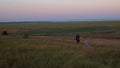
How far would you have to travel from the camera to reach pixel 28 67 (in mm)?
8023

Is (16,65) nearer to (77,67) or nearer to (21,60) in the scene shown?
(21,60)

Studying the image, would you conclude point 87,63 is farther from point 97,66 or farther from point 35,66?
point 35,66

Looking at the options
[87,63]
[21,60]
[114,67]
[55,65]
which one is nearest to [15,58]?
[21,60]

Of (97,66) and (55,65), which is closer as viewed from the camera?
(55,65)

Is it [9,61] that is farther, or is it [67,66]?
[9,61]

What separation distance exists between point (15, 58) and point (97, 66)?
281 centimetres

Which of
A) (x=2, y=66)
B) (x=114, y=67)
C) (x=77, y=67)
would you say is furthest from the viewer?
(x=114, y=67)

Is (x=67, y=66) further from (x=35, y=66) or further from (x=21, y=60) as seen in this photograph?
(x=21, y=60)

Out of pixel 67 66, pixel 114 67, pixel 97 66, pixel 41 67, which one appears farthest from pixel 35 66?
pixel 114 67

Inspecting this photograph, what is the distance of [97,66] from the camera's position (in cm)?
880

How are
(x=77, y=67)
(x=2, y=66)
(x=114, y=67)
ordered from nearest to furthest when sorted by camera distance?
(x=2, y=66) < (x=77, y=67) < (x=114, y=67)

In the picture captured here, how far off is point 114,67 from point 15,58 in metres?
3.41

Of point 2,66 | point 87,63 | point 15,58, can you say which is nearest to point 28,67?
point 2,66

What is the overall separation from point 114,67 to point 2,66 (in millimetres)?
3806
